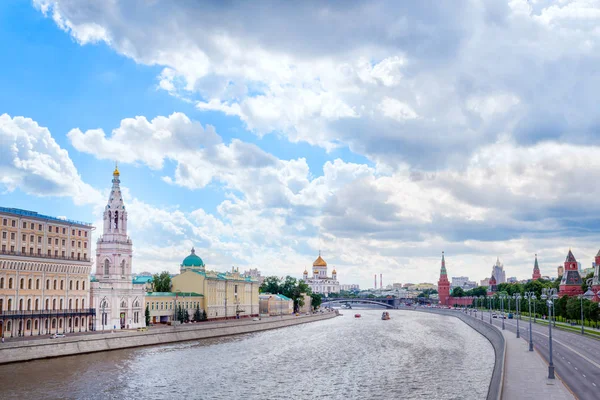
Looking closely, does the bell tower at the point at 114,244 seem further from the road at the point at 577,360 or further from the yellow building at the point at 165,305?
the road at the point at 577,360

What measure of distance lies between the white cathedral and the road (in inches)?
1925

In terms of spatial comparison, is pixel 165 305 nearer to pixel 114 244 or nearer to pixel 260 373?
pixel 114 244

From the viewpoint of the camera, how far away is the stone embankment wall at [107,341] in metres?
55.8

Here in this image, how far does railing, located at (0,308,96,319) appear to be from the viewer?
64594 millimetres

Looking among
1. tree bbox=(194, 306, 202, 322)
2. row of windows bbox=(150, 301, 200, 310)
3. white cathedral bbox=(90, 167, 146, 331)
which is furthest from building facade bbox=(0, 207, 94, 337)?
tree bbox=(194, 306, 202, 322)

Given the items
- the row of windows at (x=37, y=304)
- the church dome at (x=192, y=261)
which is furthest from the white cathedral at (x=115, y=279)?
the church dome at (x=192, y=261)

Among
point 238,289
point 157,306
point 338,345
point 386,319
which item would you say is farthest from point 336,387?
point 386,319

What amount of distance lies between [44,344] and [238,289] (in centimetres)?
7137

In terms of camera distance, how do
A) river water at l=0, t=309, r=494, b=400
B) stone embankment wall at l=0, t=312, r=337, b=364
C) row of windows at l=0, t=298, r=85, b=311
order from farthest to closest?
row of windows at l=0, t=298, r=85, b=311 → stone embankment wall at l=0, t=312, r=337, b=364 → river water at l=0, t=309, r=494, b=400

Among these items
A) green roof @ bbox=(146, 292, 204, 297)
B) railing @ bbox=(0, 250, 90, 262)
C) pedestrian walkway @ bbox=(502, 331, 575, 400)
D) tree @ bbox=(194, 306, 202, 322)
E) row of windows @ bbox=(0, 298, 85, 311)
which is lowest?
pedestrian walkway @ bbox=(502, 331, 575, 400)

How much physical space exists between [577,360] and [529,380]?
13.4 metres

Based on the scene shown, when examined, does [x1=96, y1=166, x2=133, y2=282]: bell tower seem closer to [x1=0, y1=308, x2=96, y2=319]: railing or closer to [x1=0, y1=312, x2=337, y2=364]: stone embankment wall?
[x1=0, y1=308, x2=96, y2=319]: railing

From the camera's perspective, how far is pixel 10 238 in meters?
66.8

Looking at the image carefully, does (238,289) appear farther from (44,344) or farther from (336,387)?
(336,387)
